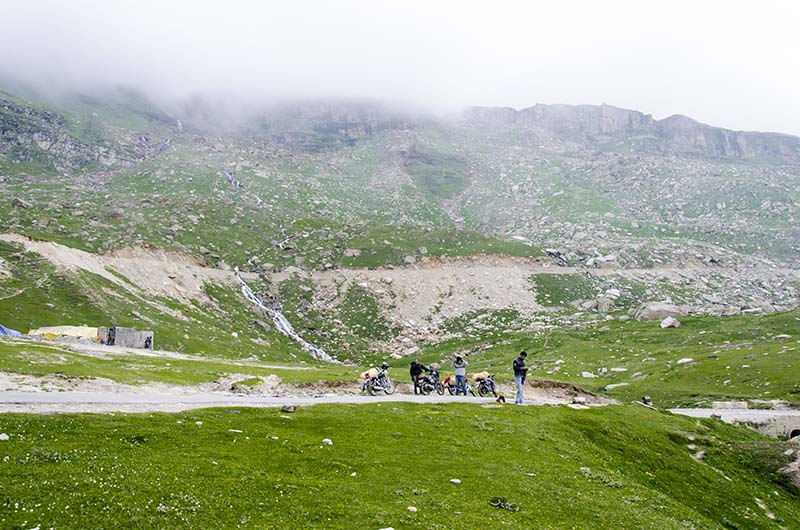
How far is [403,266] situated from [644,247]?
8539 cm

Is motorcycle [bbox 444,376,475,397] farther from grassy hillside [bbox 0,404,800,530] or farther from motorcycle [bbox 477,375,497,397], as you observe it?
grassy hillside [bbox 0,404,800,530]

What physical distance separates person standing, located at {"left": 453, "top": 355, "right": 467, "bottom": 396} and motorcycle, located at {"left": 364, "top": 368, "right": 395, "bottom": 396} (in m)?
6.54

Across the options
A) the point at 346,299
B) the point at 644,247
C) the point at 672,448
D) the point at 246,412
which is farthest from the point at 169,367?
the point at 644,247

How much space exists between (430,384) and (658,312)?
73.8 meters

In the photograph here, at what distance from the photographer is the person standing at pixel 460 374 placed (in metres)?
44.6

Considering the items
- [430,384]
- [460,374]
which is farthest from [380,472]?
[430,384]

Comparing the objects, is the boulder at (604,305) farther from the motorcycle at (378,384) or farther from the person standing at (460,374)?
the motorcycle at (378,384)

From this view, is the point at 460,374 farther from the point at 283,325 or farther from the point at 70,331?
the point at 283,325

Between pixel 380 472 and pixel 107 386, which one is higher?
pixel 380 472

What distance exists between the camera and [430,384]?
1869 inches

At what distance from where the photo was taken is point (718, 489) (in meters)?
26.6

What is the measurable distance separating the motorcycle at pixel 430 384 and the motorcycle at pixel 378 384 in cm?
306

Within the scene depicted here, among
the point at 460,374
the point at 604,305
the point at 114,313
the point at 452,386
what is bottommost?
the point at 604,305

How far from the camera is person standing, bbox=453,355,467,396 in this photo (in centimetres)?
4456
